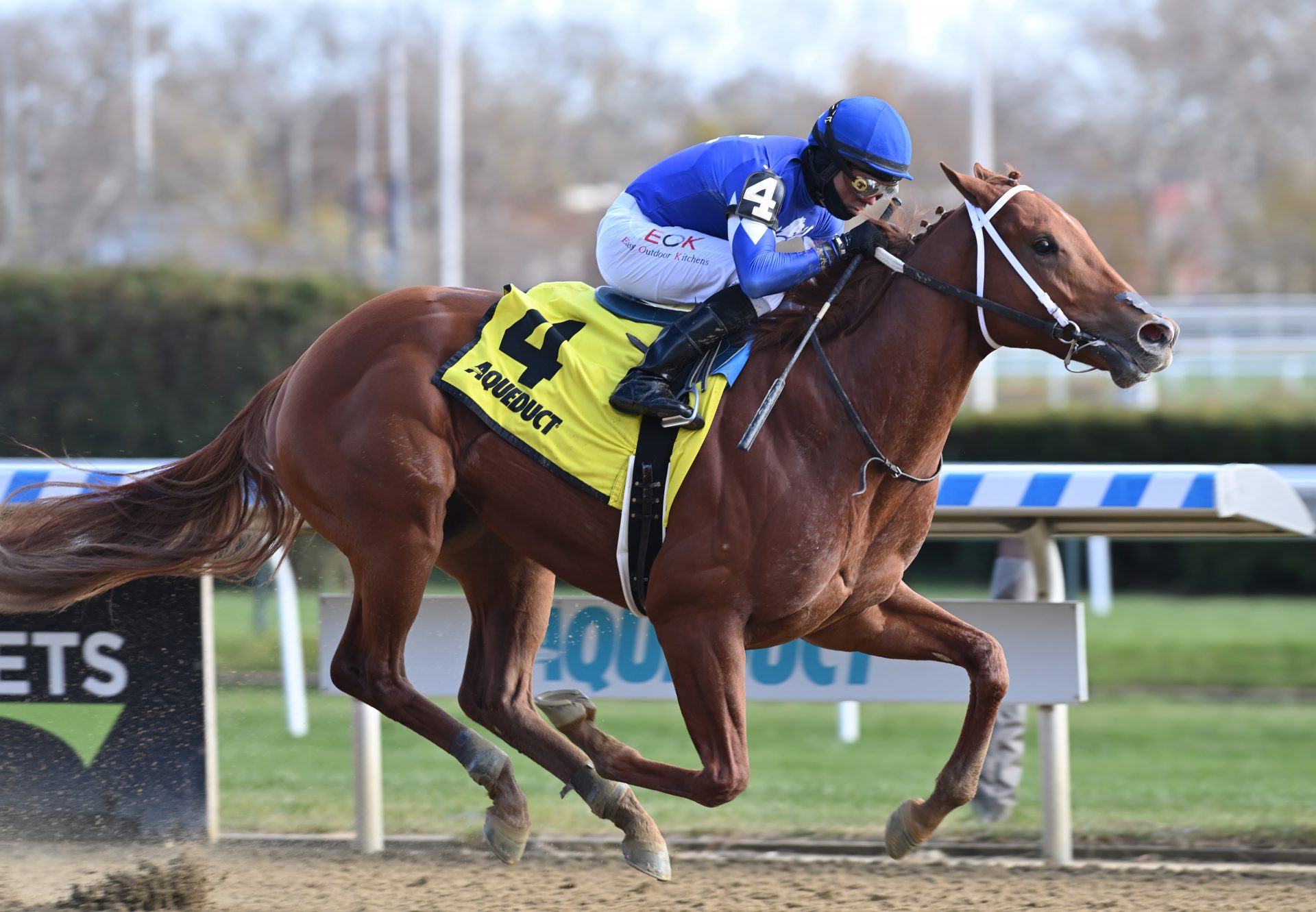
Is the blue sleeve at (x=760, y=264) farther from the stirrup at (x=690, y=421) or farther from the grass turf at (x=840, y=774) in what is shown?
the grass turf at (x=840, y=774)

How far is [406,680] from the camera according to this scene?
13.7ft

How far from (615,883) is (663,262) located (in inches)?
75.0

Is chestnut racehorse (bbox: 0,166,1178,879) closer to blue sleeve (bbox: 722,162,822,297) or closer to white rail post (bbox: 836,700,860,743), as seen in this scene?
blue sleeve (bbox: 722,162,822,297)

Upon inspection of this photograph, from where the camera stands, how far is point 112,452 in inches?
546

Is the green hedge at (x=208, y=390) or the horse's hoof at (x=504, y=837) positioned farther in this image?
the green hedge at (x=208, y=390)

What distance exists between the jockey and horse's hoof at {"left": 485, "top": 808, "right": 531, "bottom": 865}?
1154 mm

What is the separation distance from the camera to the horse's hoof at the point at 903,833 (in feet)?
13.4

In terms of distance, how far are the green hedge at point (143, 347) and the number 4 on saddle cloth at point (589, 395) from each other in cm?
1022

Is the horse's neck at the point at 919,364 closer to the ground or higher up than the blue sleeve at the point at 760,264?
closer to the ground

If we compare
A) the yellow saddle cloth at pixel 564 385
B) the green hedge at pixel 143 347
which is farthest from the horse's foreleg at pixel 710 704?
the green hedge at pixel 143 347

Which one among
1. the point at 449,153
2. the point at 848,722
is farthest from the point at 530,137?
the point at 848,722

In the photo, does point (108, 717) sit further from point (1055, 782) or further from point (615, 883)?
point (1055, 782)

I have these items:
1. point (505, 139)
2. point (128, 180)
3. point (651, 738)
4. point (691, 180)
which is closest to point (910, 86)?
point (505, 139)

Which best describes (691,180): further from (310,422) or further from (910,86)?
(910,86)
